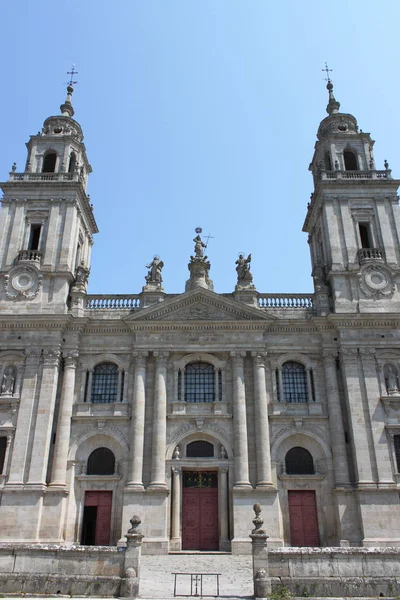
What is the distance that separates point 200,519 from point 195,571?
680 centimetres

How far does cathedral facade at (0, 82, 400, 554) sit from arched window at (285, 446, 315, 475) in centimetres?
8

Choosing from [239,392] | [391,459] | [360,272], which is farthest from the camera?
→ [360,272]

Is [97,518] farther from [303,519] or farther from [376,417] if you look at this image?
[376,417]

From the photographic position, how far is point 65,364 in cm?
3083

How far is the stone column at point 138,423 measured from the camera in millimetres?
28094

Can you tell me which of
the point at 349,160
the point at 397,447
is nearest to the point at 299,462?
the point at 397,447

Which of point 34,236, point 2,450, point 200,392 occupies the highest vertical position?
point 34,236

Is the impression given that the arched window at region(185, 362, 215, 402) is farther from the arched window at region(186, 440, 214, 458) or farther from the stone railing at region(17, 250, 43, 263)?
the stone railing at region(17, 250, 43, 263)

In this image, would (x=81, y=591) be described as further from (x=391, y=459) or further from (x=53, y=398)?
(x=391, y=459)

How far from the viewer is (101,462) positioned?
29.5 meters

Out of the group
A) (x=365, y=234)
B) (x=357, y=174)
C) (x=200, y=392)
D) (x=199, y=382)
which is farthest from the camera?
(x=357, y=174)

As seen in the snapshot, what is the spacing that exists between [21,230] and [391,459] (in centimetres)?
2560

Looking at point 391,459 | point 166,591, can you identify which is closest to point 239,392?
point 391,459

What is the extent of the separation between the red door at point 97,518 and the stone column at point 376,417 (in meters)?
14.0
